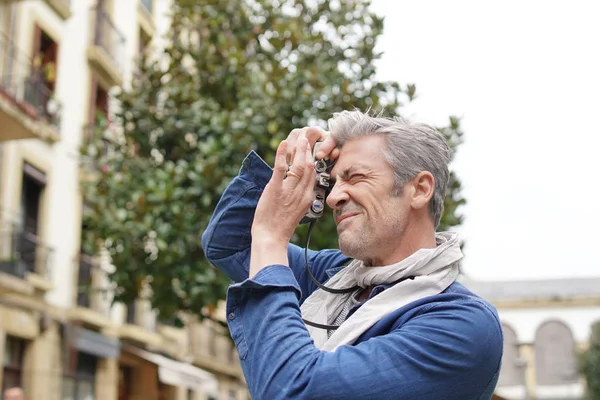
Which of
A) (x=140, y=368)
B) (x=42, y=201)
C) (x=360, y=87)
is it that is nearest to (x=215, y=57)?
(x=360, y=87)

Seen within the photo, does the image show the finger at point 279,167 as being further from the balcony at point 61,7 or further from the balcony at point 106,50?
the balcony at point 106,50

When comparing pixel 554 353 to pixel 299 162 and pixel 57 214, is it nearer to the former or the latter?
pixel 57 214

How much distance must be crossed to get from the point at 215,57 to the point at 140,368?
13948 millimetres

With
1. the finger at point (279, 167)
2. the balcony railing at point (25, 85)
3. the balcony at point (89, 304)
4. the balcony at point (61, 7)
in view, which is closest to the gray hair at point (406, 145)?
the finger at point (279, 167)

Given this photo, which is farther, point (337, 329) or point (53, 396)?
point (53, 396)

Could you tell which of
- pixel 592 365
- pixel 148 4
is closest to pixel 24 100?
pixel 148 4

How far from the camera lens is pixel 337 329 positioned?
2059 millimetres

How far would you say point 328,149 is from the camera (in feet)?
7.22

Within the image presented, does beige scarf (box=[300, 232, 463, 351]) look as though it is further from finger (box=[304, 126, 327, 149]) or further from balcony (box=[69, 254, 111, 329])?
balcony (box=[69, 254, 111, 329])

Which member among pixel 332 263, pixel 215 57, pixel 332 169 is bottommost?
pixel 332 263

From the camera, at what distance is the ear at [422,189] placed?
7.13 ft

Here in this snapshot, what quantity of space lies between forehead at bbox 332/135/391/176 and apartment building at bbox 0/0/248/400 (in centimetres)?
1386

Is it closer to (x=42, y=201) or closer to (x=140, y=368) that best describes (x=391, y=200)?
(x=42, y=201)

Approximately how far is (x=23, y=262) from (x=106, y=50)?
645cm
